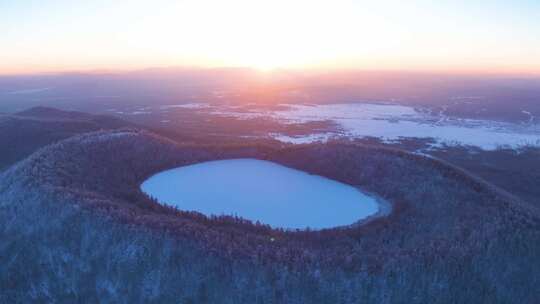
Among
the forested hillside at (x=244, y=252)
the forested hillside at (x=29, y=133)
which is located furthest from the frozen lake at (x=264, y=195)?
the forested hillside at (x=29, y=133)

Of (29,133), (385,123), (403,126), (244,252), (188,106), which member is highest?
(244,252)

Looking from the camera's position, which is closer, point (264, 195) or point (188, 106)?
point (264, 195)

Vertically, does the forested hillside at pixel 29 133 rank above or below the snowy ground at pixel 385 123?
above

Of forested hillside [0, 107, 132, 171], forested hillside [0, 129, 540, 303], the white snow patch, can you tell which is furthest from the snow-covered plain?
forested hillside [0, 129, 540, 303]

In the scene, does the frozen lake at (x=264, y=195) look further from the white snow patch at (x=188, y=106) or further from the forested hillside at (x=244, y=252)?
the white snow patch at (x=188, y=106)

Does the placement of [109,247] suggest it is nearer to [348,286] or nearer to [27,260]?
[27,260]

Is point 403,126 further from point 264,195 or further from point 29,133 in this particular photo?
point 264,195

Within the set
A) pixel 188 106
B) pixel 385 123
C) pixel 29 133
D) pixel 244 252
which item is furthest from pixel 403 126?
pixel 244 252

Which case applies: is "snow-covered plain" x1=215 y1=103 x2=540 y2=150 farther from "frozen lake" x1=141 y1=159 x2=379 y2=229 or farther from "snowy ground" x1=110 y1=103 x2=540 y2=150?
"frozen lake" x1=141 y1=159 x2=379 y2=229

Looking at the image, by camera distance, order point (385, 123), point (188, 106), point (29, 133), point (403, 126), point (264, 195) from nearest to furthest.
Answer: point (264, 195)
point (29, 133)
point (403, 126)
point (385, 123)
point (188, 106)
